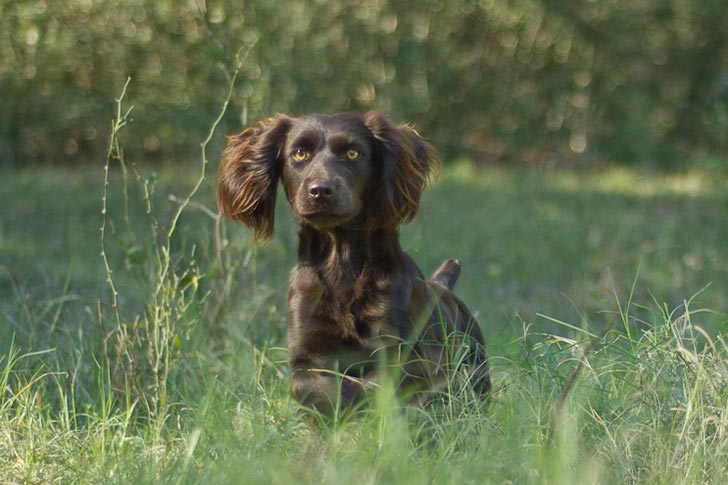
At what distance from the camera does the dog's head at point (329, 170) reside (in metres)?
3.32

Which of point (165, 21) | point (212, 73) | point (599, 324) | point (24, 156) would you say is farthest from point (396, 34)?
point (599, 324)

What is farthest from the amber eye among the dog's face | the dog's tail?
the dog's tail

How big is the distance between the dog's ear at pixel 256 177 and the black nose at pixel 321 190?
0.44 metres

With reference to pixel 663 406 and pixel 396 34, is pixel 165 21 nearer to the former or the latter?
pixel 396 34

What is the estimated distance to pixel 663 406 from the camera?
9.40 feet

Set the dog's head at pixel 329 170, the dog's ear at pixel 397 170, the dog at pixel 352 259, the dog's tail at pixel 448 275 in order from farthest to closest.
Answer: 1. the dog's tail at pixel 448 275
2. the dog's ear at pixel 397 170
3. the dog's head at pixel 329 170
4. the dog at pixel 352 259

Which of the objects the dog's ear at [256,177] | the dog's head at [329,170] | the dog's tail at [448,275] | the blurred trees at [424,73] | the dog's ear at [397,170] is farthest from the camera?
the blurred trees at [424,73]

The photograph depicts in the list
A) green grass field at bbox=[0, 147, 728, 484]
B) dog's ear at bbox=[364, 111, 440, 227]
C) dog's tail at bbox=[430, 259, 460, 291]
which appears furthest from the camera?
dog's tail at bbox=[430, 259, 460, 291]

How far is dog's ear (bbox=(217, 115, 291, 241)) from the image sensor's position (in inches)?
144

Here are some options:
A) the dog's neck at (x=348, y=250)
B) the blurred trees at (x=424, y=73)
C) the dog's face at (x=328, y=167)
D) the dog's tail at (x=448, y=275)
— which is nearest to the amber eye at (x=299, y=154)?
the dog's face at (x=328, y=167)

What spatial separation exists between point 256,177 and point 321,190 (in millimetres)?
500

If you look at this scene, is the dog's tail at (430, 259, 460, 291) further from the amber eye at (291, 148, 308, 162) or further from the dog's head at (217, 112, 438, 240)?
the amber eye at (291, 148, 308, 162)

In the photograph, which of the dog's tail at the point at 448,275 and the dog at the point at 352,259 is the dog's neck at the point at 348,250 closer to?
the dog at the point at 352,259

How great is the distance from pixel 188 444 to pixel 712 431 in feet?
4.57
